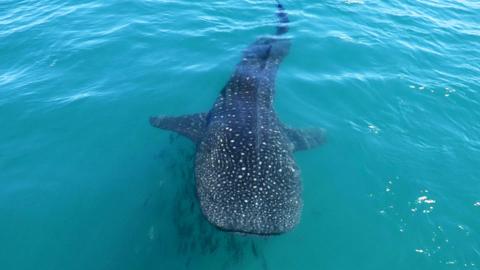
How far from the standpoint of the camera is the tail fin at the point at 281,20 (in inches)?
807

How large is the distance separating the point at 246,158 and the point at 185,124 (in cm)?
392

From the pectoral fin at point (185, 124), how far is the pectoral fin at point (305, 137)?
9.84 feet

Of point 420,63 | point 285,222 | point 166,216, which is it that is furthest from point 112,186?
point 420,63

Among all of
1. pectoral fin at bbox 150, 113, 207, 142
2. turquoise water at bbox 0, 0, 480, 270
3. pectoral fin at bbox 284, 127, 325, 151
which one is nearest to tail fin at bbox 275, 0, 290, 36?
turquoise water at bbox 0, 0, 480, 270

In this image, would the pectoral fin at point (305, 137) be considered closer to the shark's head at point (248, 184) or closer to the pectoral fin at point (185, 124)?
the shark's head at point (248, 184)

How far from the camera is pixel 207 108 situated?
51.1 ft

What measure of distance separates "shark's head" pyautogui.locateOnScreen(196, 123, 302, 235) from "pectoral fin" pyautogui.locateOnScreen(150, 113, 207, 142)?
4.87 ft

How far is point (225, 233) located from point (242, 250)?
640mm

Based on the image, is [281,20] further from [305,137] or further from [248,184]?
[248,184]

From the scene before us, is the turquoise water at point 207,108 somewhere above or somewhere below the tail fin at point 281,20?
below

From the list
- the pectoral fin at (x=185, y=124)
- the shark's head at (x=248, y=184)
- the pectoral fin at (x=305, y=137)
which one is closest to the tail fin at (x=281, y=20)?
the pectoral fin at (x=305, y=137)

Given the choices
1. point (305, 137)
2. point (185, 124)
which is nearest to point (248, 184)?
point (305, 137)

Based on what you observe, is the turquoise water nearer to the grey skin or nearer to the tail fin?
the tail fin

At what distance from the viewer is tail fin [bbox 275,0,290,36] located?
20500mm
